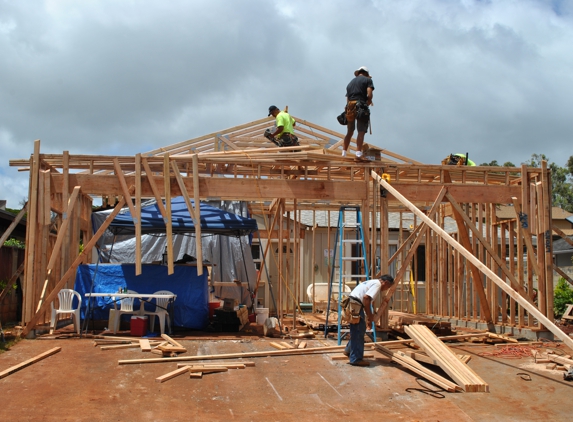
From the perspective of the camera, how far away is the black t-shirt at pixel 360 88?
10.8 meters

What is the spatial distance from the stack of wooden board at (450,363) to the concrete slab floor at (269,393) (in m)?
0.15

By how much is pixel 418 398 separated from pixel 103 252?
11015 millimetres

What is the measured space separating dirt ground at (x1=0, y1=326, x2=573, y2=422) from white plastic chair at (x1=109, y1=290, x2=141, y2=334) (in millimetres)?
2223

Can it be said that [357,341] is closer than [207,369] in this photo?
No

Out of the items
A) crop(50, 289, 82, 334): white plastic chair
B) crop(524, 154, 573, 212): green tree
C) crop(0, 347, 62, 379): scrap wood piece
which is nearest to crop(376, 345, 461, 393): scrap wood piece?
crop(0, 347, 62, 379): scrap wood piece

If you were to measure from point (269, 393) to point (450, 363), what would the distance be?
2445 millimetres

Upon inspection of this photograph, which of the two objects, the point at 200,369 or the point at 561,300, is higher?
the point at 561,300

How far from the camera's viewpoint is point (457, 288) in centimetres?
1366

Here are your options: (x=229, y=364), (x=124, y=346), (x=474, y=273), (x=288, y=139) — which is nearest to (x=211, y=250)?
(x=288, y=139)

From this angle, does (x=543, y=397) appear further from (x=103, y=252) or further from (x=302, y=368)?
(x=103, y=252)

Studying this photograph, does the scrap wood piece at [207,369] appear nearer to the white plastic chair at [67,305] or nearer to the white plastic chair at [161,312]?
the white plastic chair at [161,312]

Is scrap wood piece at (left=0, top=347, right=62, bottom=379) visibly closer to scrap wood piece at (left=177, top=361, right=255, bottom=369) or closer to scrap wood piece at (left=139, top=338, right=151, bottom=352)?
scrap wood piece at (left=139, top=338, right=151, bottom=352)

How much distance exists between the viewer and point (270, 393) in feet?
21.1

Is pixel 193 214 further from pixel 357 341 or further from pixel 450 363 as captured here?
pixel 450 363
